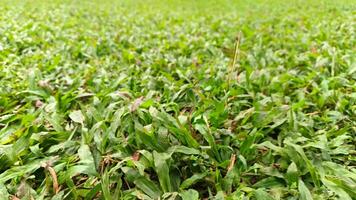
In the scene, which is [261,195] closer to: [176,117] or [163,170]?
[163,170]

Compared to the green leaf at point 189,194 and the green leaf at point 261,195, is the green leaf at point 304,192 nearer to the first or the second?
the green leaf at point 261,195

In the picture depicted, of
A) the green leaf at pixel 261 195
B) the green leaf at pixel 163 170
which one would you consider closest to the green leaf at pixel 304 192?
the green leaf at pixel 261 195

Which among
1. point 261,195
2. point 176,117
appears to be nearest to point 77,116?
point 176,117

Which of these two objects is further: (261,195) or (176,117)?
(176,117)

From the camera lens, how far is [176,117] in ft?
6.83

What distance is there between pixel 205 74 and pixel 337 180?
5.07 feet

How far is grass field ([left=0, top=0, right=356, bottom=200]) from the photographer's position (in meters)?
1.72

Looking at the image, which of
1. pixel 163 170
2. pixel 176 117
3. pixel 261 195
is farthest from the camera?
pixel 176 117

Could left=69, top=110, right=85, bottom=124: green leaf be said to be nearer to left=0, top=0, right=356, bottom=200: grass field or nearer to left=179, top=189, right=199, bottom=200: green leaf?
left=0, top=0, right=356, bottom=200: grass field

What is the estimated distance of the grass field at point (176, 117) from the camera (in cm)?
172

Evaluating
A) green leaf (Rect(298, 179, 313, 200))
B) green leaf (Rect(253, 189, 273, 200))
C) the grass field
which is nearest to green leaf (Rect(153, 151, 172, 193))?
the grass field

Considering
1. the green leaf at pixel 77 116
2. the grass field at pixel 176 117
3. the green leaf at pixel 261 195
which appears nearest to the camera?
the green leaf at pixel 261 195

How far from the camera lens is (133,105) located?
2.16 metres

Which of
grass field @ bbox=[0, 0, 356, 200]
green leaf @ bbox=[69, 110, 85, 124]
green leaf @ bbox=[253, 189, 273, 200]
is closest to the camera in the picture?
green leaf @ bbox=[253, 189, 273, 200]
